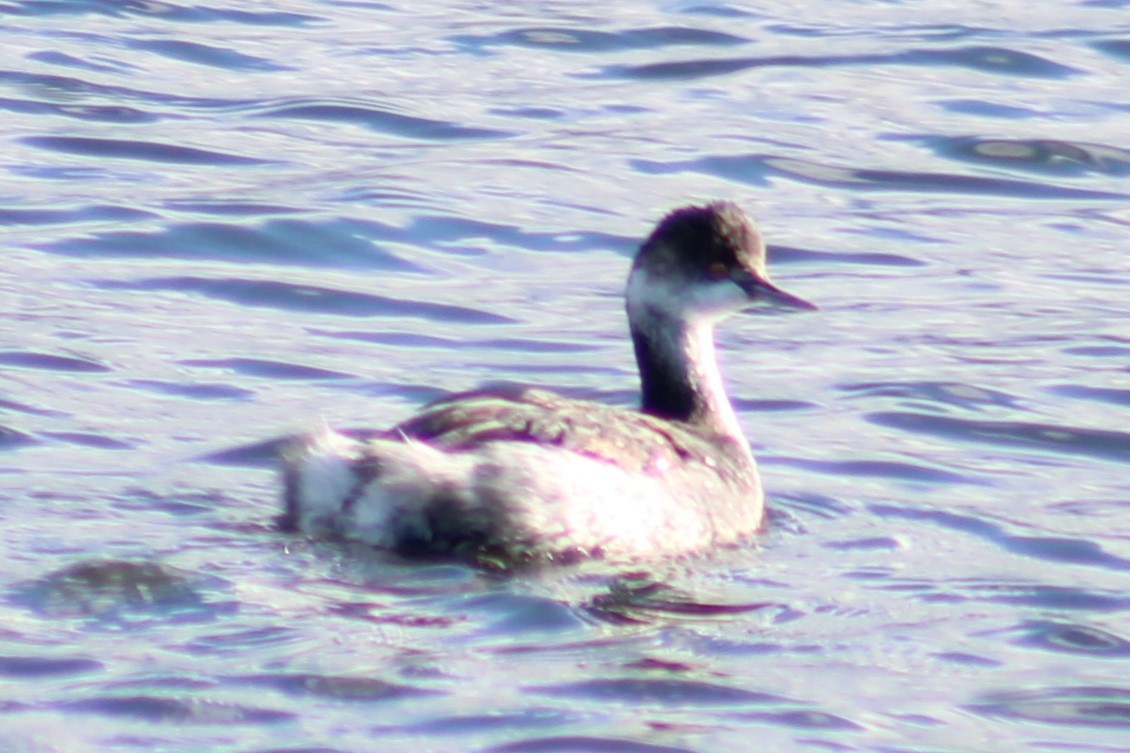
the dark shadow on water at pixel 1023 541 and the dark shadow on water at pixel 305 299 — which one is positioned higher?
the dark shadow on water at pixel 1023 541

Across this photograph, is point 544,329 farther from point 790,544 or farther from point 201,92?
point 201,92

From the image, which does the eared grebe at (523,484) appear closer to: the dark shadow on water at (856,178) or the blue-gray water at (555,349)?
the blue-gray water at (555,349)

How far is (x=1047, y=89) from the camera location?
13.9m

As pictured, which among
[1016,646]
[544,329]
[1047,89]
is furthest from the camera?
[1047,89]

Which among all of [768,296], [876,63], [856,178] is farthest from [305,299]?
[876,63]

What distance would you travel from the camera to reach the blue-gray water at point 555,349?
5.96 m

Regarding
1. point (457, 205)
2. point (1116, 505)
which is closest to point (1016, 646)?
point (1116, 505)

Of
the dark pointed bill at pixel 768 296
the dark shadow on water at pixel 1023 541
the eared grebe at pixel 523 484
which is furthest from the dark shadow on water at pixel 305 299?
the dark shadow on water at pixel 1023 541

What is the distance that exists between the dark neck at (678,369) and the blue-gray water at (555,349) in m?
0.35

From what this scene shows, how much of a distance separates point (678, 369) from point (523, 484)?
51.7 inches

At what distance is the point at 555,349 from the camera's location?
368 inches

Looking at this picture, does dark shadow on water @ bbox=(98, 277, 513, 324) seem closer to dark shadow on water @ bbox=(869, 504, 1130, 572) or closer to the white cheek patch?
the white cheek patch

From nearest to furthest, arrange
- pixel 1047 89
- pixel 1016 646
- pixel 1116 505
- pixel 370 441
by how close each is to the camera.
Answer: pixel 1016 646
pixel 370 441
pixel 1116 505
pixel 1047 89

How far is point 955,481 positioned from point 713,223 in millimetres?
1042
